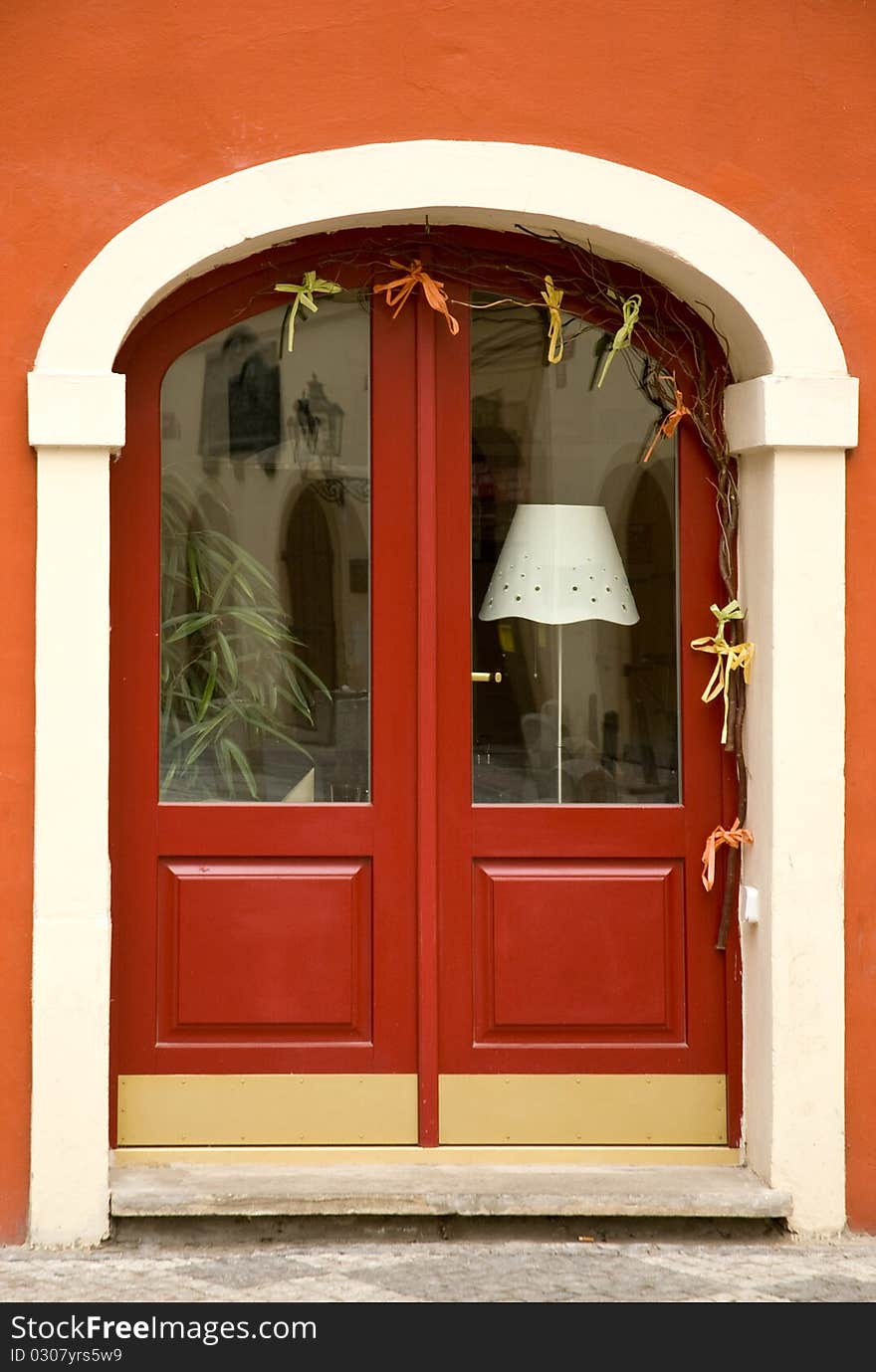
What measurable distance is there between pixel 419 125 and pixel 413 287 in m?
0.48

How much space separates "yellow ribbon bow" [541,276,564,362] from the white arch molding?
0.19 metres

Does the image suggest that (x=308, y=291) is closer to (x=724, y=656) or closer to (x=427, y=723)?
(x=427, y=723)

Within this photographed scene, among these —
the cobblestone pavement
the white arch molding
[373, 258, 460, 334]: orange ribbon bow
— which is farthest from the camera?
[373, 258, 460, 334]: orange ribbon bow

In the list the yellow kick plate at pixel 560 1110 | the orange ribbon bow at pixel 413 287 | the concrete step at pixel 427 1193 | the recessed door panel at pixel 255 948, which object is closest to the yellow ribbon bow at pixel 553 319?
the orange ribbon bow at pixel 413 287

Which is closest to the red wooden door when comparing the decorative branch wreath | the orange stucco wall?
the decorative branch wreath

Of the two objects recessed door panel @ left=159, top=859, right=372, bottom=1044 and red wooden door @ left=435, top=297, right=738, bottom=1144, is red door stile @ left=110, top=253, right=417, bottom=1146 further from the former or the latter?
red wooden door @ left=435, top=297, right=738, bottom=1144

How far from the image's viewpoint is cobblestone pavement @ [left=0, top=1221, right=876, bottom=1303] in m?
4.36

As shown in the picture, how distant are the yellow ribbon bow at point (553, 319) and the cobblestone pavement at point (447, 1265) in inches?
103

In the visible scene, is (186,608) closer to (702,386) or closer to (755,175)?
(702,386)

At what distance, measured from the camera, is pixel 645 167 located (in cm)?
478

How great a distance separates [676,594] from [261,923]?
164 cm

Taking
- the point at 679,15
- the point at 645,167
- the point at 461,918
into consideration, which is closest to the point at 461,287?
the point at 645,167

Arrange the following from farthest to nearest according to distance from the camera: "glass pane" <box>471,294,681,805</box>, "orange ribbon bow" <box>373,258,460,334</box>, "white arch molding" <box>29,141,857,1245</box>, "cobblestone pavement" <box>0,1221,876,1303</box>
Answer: "glass pane" <box>471,294,681,805</box>, "orange ribbon bow" <box>373,258,460,334</box>, "white arch molding" <box>29,141,857,1245</box>, "cobblestone pavement" <box>0,1221,876,1303</box>

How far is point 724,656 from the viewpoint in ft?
16.6
